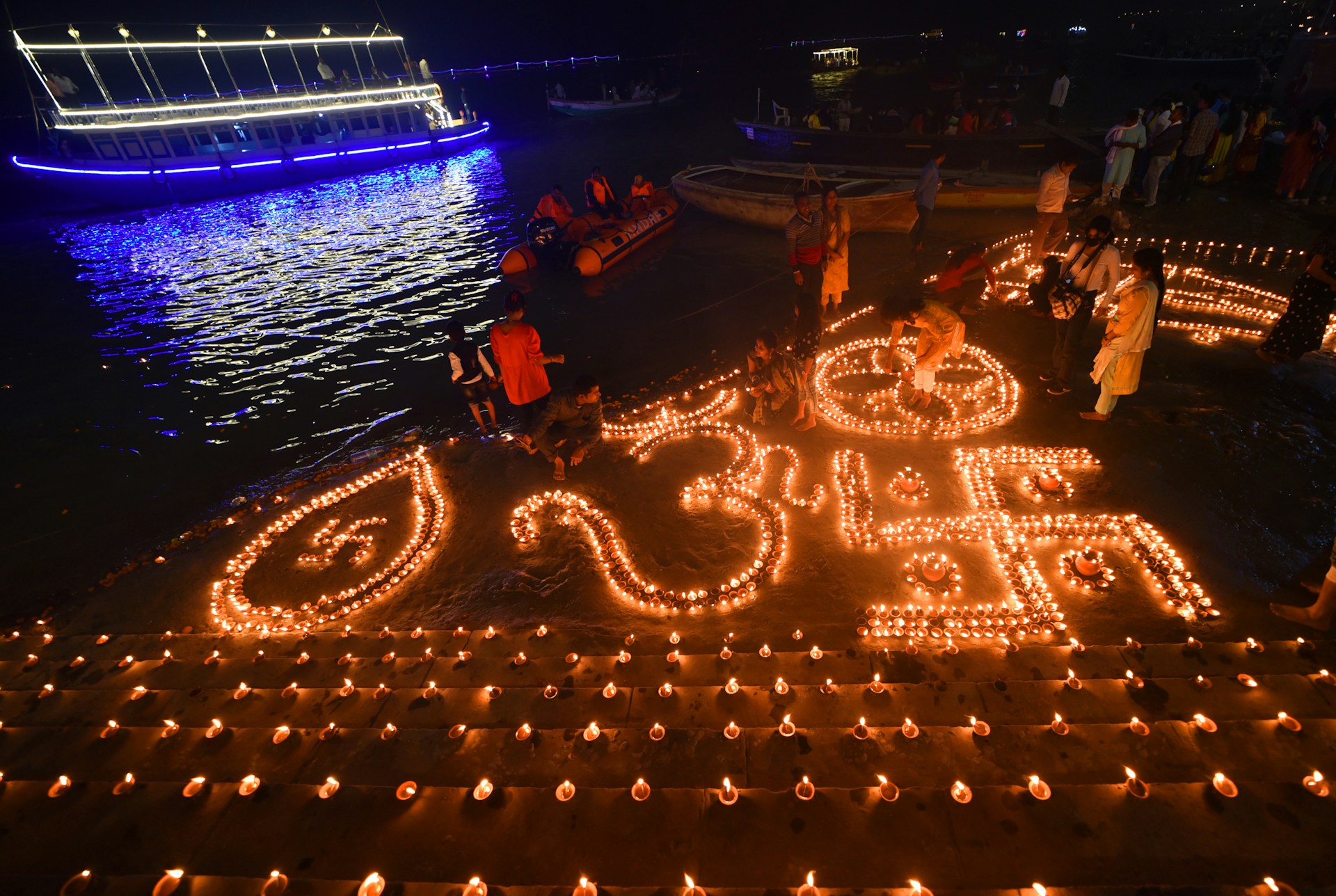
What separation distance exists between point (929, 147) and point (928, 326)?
1602 centimetres

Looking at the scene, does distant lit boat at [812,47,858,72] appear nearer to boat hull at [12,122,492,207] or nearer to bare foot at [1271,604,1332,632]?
boat hull at [12,122,492,207]

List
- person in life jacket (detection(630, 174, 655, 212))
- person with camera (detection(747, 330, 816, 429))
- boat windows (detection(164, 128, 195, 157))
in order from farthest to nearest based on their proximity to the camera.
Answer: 1. boat windows (detection(164, 128, 195, 157))
2. person in life jacket (detection(630, 174, 655, 212))
3. person with camera (detection(747, 330, 816, 429))

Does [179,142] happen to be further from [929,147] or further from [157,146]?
[929,147]

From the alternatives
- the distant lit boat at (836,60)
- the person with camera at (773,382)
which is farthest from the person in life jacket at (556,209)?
the distant lit boat at (836,60)

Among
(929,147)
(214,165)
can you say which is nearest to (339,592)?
(929,147)

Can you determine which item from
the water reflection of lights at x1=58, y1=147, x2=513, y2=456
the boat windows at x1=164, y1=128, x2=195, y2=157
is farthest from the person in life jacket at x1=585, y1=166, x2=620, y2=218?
the boat windows at x1=164, y1=128, x2=195, y2=157

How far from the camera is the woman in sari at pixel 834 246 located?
856 centimetres

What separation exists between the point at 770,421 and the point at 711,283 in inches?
270

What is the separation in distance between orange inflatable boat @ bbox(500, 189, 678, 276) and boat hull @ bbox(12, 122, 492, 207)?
26345 mm

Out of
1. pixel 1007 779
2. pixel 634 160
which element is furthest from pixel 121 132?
pixel 1007 779

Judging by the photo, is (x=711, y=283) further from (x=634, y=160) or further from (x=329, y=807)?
(x=634, y=160)

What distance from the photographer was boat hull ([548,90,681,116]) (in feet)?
170

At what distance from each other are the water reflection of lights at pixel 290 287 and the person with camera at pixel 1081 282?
34.0 feet

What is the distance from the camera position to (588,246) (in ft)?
47.4
